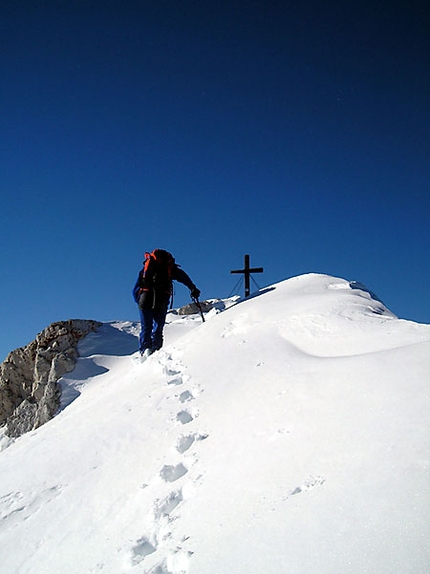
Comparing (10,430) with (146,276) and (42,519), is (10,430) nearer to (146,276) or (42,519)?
(146,276)

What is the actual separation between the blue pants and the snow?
9.59ft

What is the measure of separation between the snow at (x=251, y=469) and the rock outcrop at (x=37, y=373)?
5.86m

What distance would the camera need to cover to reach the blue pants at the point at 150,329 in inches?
360

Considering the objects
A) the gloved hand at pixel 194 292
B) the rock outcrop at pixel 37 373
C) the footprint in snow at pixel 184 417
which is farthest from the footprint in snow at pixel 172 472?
the rock outcrop at pixel 37 373

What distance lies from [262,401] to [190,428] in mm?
801

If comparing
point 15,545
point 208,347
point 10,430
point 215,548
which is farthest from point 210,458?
point 10,430

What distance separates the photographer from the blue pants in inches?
360

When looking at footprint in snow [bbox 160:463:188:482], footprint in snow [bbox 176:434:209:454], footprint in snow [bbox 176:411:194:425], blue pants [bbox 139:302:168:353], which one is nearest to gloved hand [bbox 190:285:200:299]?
blue pants [bbox 139:302:168:353]

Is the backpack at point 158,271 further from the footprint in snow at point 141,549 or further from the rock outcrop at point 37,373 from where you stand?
the footprint in snow at point 141,549

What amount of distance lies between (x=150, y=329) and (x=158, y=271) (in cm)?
135

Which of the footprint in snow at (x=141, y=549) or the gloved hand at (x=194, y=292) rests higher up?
the gloved hand at (x=194, y=292)

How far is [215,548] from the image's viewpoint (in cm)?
225

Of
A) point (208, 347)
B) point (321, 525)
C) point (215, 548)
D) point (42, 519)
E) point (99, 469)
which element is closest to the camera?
point (321, 525)

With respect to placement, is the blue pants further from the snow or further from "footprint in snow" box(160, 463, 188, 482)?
"footprint in snow" box(160, 463, 188, 482)
